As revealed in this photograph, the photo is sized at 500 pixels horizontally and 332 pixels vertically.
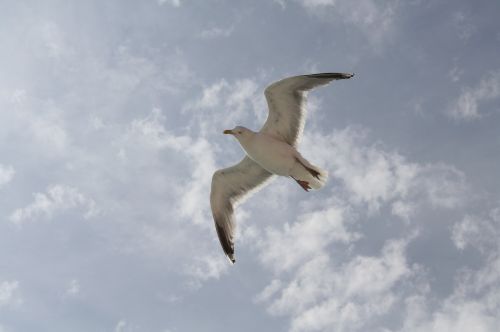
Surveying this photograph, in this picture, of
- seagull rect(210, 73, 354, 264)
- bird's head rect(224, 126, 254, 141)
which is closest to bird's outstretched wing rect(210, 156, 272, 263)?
seagull rect(210, 73, 354, 264)

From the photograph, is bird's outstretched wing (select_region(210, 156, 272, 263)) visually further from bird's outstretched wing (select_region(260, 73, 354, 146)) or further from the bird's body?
bird's outstretched wing (select_region(260, 73, 354, 146))

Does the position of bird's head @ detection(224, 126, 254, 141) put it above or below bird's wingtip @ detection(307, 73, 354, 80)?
above

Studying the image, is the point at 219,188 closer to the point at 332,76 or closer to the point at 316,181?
the point at 316,181

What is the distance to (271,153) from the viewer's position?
1260cm

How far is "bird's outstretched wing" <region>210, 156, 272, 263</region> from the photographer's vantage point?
1389cm

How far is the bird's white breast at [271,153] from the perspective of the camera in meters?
12.6

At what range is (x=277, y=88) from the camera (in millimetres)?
12445

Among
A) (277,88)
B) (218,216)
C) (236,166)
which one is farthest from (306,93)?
(218,216)

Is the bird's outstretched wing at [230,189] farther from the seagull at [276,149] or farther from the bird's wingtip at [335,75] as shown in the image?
the bird's wingtip at [335,75]

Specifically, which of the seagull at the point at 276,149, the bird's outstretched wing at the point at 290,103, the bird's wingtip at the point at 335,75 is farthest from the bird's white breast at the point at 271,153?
the bird's wingtip at the point at 335,75

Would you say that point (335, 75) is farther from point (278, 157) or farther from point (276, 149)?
point (278, 157)

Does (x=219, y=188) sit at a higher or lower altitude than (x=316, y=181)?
higher

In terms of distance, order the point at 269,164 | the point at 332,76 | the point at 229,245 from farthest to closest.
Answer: the point at 229,245, the point at 269,164, the point at 332,76

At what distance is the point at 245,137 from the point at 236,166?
125 centimetres
